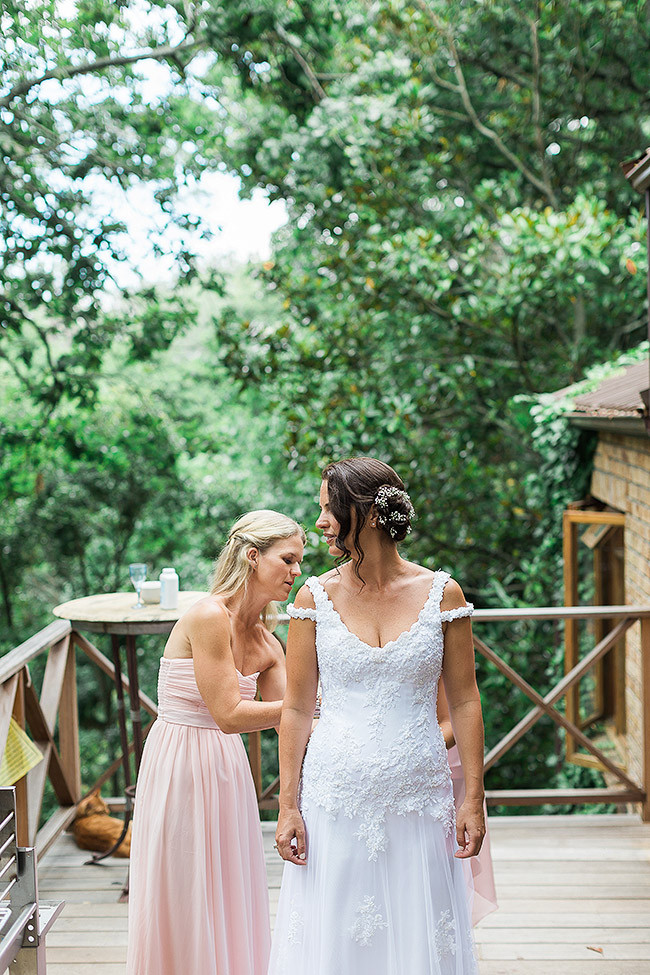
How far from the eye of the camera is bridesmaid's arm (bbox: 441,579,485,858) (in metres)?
2.06

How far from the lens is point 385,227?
7.82m

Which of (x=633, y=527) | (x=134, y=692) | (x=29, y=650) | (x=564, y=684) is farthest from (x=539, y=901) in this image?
(x=633, y=527)

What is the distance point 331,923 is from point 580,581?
16.8 feet

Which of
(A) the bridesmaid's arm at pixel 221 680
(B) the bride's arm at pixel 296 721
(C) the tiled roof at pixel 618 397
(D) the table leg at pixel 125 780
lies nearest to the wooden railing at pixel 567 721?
(D) the table leg at pixel 125 780

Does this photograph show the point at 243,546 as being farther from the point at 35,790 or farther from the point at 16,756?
the point at 35,790

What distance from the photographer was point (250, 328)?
791 centimetres

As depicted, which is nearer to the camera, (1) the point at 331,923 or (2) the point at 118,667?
(1) the point at 331,923

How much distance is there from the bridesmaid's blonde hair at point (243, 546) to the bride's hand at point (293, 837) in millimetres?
659

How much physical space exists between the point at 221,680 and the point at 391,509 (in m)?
0.72

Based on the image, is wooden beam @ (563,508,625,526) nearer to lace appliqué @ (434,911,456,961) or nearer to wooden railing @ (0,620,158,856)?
wooden railing @ (0,620,158,856)

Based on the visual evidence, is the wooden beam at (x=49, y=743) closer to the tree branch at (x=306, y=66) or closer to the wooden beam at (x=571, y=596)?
the wooden beam at (x=571, y=596)

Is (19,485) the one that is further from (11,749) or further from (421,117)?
(11,749)

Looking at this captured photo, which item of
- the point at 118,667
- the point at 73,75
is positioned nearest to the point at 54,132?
the point at 73,75

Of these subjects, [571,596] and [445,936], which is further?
[571,596]
